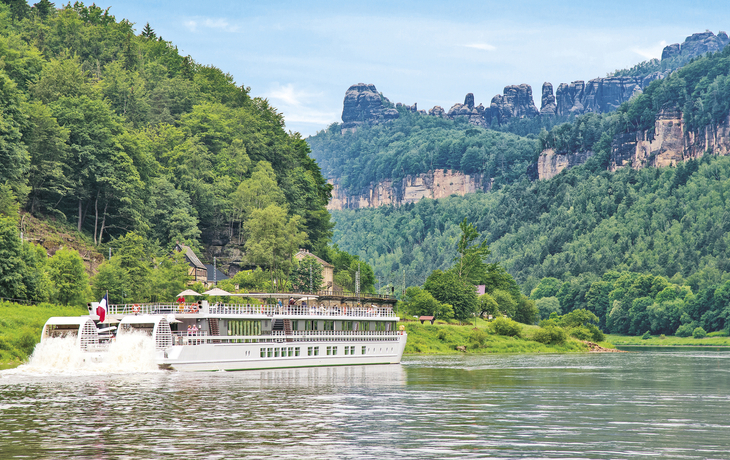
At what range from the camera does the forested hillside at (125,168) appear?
10344 cm

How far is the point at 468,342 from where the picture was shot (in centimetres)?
14575

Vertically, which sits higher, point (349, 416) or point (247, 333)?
point (247, 333)

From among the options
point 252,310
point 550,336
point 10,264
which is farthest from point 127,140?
point 550,336

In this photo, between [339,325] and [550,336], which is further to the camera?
[550,336]

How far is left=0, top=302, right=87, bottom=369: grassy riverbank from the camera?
244ft

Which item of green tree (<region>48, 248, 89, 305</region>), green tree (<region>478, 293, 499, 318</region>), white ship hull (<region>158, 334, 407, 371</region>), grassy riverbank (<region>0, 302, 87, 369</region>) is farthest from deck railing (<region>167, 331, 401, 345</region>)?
green tree (<region>478, 293, 499, 318</region>)

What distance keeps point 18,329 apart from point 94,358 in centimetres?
1221

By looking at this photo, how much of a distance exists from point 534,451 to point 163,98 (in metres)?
145

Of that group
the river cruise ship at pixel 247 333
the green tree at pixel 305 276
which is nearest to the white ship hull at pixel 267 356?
the river cruise ship at pixel 247 333

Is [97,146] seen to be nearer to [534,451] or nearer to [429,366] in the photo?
[429,366]

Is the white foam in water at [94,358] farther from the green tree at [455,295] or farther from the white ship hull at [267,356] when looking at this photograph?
the green tree at [455,295]

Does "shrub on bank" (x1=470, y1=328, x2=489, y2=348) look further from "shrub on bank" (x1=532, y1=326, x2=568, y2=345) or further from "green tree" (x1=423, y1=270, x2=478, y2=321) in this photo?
"green tree" (x1=423, y1=270, x2=478, y2=321)

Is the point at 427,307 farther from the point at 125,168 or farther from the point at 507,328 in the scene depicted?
the point at 125,168

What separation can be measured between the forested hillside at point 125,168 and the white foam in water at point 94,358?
18.6m
